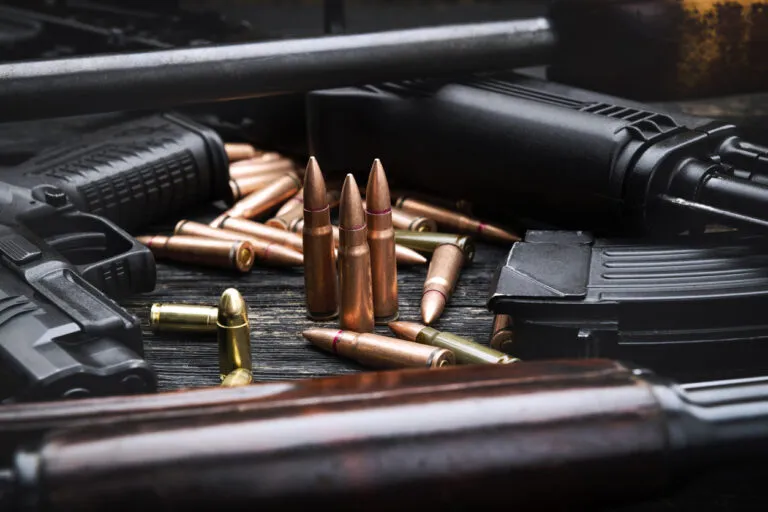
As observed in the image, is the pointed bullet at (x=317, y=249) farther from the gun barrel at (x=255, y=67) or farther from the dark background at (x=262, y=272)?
the gun barrel at (x=255, y=67)

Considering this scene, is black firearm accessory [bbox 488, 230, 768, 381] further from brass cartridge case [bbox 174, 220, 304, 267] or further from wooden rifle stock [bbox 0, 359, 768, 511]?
brass cartridge case [bbox 174, 220, 304, 267]

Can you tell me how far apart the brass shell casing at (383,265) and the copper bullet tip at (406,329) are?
0.13 metres

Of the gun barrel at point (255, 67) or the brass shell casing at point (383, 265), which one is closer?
the brass shell casing at point (383, 265)

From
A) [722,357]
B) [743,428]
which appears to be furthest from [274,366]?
[743,428]

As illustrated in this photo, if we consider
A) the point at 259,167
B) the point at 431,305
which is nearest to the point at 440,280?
the point at 431,305

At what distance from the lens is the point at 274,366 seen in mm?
2740

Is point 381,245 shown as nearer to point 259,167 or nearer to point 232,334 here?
point 232,334

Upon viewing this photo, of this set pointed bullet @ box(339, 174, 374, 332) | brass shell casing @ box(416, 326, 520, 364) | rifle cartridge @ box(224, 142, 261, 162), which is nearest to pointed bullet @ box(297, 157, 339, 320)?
pointed bullet @ box(339, 174, 374, 332)

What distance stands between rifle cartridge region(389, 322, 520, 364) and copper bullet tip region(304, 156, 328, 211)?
41 cm

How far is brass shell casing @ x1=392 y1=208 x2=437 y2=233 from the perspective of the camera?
352 cm

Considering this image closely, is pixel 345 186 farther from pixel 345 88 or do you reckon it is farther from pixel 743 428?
pixel 743 428

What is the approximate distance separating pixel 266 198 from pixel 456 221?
72 centimetres

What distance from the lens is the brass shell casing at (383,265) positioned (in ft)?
9.55

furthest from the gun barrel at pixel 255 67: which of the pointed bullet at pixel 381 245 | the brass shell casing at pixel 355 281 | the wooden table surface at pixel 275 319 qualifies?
the brass shell casing at pixel 355 281
